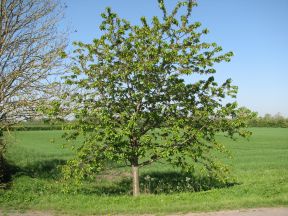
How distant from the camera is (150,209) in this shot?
1101 centimetres

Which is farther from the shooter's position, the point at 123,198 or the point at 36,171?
the point at 36,171

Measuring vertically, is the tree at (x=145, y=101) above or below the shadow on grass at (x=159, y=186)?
above

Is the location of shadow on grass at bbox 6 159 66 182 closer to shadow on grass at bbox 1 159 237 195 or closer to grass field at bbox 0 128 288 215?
shadow on grass at bbox 1 159 237 195

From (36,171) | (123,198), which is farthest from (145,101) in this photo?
(36,171)

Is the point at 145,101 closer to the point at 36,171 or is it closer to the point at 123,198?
the point at 123,198

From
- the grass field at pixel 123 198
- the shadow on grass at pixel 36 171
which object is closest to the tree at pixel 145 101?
the grass field at pixel 123 198

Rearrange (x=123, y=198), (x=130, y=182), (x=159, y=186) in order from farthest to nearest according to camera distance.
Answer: (x=130, y=182) → (x=159, y=186) → (x=123, y=198)

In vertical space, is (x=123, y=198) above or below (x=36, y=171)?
below

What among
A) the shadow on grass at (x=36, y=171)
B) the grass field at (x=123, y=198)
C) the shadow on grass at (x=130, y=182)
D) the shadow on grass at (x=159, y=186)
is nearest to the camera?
the grass field at (x=123, y=198)

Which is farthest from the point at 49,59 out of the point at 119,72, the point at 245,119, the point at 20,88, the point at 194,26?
the point at 245,119

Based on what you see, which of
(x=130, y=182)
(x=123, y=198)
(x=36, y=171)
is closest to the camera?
(x=123, y=198)

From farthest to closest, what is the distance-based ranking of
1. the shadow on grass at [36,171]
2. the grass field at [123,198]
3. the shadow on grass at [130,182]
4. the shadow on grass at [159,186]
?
the shadow on grass at [36,171] < the shadow on grass at [130,182] < the shadow on grass at [159,186] < the grass field at [123,198]

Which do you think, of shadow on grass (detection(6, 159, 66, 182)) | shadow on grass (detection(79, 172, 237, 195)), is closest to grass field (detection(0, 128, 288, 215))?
shadow on grass (detection(79, 172, 237, 195))

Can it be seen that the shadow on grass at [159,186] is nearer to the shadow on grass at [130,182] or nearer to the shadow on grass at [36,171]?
the shadow on grass at [130,182]
